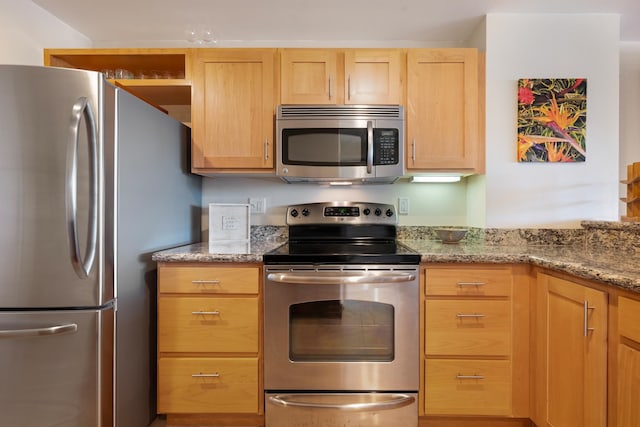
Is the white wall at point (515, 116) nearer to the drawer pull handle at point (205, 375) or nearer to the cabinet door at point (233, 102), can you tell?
the cabinet door at point (233, 102)

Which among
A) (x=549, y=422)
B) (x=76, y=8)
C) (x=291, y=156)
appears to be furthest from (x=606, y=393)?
(x=76, y=8)

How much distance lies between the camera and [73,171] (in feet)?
4.40

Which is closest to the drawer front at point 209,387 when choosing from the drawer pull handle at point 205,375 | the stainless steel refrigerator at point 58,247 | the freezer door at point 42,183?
the drawer pull handle at point 205,375

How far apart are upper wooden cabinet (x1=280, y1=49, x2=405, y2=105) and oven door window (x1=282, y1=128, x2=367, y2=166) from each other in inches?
8.3

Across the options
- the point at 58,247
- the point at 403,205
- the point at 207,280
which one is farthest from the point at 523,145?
the point at 58,247

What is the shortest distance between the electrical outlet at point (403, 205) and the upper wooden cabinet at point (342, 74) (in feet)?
2.28

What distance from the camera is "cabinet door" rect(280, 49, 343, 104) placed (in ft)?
6.75

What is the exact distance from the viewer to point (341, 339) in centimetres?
170

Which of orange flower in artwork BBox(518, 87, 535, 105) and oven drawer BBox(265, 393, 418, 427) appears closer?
oven drawer BBox(265, 393, 418, 427)

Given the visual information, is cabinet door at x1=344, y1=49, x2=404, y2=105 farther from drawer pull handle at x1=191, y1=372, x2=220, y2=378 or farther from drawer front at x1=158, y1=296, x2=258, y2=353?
drawer pull handle at x1=191, y1=372, x2=220, y2=378

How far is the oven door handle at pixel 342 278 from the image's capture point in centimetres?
165

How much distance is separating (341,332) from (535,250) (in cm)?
118

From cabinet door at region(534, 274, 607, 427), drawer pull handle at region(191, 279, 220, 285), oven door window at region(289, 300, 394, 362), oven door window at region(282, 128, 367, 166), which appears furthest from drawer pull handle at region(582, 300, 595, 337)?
drawer pull handle at region(191, 279, 220, 285)

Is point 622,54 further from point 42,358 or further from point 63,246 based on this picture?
point 42,358
